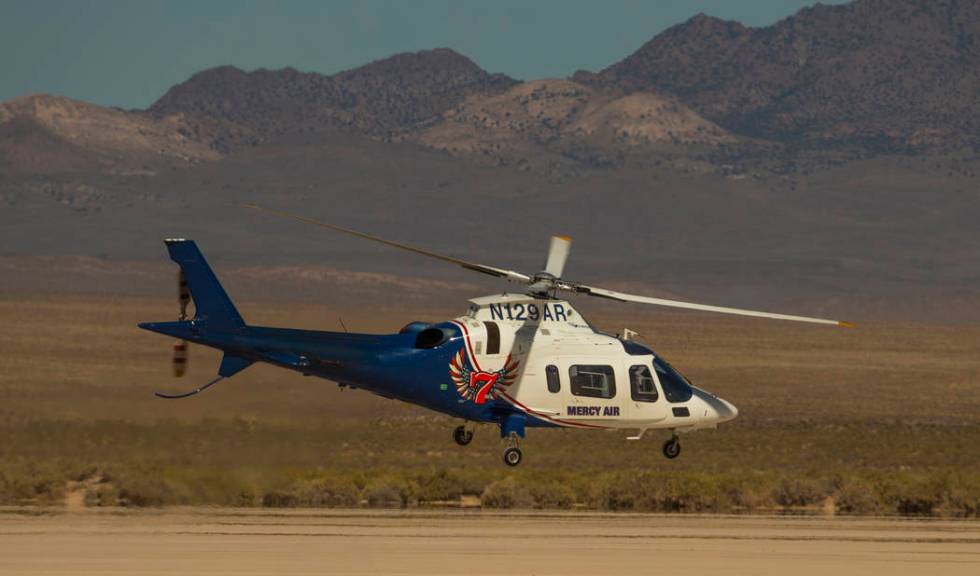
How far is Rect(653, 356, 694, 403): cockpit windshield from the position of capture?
37.1m

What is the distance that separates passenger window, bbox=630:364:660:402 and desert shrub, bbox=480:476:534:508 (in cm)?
1029

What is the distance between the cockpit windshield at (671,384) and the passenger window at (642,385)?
10.6 inches

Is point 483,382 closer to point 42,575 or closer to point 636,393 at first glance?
point 636,393

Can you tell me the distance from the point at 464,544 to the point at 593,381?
13.3ft

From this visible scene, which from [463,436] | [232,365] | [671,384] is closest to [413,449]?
[671,384]

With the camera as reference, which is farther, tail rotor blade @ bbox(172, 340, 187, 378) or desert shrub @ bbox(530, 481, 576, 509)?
desert shrub @ bbox(530, 481, 576, 509)

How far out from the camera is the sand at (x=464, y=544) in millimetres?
32938

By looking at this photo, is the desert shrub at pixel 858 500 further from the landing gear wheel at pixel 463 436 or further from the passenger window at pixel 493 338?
the landing gear wheel at pixel 463 436

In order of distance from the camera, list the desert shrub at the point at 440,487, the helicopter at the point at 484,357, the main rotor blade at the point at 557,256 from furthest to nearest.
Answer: the desert shrub at the point at 440,487
the main rotor blade at the point at 557,256
the helicopter at the point at 484,357

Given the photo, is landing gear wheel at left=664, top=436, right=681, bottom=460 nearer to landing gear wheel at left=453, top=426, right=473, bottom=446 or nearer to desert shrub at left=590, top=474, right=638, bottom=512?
landing gear wheel at left=453, top=426, right=473, bottom=446

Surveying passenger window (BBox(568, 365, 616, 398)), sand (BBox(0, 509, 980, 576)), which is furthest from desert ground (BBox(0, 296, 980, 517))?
passenger window (BBox(568, 365, 616, 398))

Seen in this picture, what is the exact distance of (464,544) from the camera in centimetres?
3647

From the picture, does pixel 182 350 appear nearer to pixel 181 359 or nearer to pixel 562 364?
pixel 181 359

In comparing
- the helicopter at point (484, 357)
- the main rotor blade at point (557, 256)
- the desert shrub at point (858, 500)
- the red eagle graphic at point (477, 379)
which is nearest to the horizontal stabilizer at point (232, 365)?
the helicopter at point (484, 357)
